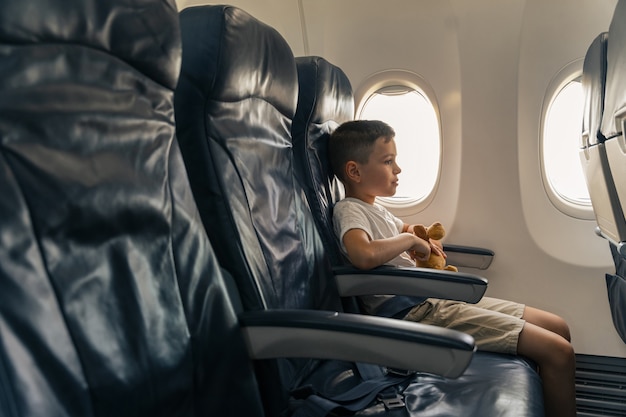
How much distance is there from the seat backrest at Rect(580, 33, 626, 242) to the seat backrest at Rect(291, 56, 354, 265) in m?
0.99

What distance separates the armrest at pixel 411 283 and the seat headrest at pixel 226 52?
2.68 ft

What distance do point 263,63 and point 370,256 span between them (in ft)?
2.74

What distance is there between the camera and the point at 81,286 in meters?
0.88

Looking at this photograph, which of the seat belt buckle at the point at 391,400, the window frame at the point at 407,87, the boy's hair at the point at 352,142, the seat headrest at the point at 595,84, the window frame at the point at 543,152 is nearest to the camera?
the seat belt buckle at the point at 391,400

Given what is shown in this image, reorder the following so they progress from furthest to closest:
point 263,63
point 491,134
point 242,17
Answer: point 491,134
point 263,63
point 242,17

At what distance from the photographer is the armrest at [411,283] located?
6.21ft

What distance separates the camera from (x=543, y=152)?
9.75 feet

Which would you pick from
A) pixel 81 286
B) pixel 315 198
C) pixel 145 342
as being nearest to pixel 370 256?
pixel 315 198

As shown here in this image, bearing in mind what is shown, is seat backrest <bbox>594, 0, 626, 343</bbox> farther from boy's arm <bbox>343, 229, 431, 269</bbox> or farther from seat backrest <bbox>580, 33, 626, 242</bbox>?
boy's arm <bbox>343, 229, 431, 269</bbox>

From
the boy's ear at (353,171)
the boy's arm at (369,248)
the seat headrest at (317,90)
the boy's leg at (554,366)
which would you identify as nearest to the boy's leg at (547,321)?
the boy's leg at (554,366)

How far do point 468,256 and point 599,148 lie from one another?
4.32 ft

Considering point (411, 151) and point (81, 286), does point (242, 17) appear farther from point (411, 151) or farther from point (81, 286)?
point (411, 151)

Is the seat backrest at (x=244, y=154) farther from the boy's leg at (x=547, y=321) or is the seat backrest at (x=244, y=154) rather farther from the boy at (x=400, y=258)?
the boy's leg at (x=547, y=321)

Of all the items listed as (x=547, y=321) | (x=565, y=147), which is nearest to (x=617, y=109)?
(x=547, y=321)
